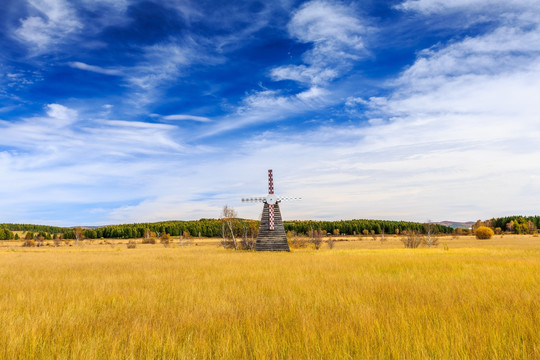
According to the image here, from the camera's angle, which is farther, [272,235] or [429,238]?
[429,238]

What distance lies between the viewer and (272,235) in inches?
1414

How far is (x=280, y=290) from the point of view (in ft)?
34.0

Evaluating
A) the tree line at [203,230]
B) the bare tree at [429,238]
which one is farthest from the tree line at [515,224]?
the bare tree at [429,238]

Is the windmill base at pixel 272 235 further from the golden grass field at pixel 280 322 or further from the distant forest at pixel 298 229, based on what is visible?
the distant forest at pixel 298 229

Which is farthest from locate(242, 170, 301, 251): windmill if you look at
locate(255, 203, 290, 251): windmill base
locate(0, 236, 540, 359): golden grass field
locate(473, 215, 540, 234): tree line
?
locate(473, 215, 540, 234): tree line

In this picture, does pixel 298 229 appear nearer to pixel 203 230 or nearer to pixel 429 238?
pixel 203 230

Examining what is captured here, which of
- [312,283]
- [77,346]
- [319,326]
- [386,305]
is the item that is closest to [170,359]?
[77,346]

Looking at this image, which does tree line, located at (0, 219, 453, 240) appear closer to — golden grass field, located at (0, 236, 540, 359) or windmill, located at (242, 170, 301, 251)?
windmill, located at (242, 170, 301, 251)

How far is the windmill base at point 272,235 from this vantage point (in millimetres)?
35719

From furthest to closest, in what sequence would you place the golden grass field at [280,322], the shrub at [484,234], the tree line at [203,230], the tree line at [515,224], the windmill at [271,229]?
1. the tree line at [203,230]
2. the tree line at [515,224]
3. the shrub at [484,234]
4. the windmill at [271,229]
5. the golden grass field at [280,322]

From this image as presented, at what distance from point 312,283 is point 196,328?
21.0 ft

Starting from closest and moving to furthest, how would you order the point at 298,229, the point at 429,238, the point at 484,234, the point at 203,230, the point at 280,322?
the point at 280,322
the point at 429,238
the point at 484,234
the point at 298,229
the point at 203,230

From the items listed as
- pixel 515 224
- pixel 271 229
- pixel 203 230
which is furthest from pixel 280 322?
pixel 515 224

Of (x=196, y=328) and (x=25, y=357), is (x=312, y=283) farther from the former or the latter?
(x=25, y=357)
